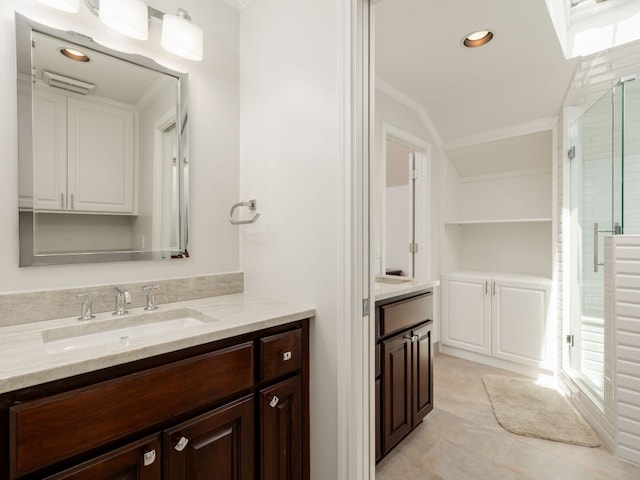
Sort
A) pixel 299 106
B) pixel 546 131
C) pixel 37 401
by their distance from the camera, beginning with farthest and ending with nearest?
pixel 546 131
pixel 299 106
pixel 37 401

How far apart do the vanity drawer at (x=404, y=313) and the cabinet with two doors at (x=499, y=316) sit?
1.31 meters

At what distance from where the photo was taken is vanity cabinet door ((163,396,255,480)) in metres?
0.97

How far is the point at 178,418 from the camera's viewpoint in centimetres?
98

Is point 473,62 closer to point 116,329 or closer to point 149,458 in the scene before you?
point 116,329

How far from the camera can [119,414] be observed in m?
0.86

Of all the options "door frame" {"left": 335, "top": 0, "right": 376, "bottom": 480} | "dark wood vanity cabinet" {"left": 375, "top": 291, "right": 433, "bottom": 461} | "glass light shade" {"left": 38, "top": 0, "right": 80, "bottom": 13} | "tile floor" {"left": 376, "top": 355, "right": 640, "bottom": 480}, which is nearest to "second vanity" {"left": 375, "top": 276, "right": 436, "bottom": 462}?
"dark wood vanity cabinet" {"left": 375, "top": 291, "right": 433, "bottom": 461}

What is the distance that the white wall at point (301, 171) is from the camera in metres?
1.28

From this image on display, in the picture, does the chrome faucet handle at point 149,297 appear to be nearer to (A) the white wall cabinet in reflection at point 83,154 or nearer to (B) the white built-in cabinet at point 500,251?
(A) the white wall cabinet in reflection at point 83,154

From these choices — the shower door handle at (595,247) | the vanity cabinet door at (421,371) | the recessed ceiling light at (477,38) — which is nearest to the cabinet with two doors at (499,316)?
the shower door handle at (595,247)

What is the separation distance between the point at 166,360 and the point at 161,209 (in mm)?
803

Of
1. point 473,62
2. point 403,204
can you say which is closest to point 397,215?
point 403,204

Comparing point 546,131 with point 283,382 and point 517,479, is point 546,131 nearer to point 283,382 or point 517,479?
point 517,479

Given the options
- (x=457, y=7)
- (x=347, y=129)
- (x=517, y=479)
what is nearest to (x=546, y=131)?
(x=457, y=7)

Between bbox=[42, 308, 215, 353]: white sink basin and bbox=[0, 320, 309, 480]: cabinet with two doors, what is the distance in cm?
15
